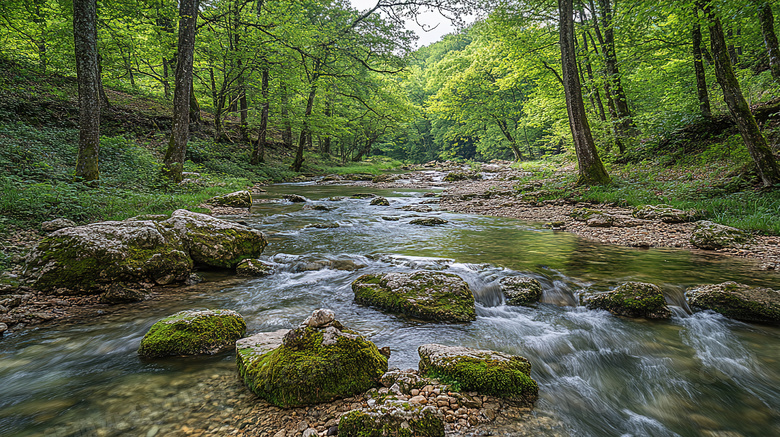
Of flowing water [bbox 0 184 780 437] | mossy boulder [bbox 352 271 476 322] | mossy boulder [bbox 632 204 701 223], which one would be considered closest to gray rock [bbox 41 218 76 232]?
flowing water [bbox 0 184 780 437]

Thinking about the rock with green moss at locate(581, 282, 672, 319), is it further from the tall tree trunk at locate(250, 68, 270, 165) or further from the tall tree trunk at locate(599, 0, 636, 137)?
the tall tree trunk at locate(250, 68, 270, 165)

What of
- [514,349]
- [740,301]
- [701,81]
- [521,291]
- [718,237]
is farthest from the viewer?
[701,81]

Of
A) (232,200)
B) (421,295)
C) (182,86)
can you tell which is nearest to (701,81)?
(421,295)

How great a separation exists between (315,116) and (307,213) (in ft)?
42.5

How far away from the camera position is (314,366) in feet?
7.73

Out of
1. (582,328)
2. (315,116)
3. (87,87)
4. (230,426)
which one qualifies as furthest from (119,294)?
(315,116)

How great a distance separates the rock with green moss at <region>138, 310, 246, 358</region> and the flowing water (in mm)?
125

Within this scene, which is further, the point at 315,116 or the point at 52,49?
the point at 315,116

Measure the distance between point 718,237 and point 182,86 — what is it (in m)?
14.2

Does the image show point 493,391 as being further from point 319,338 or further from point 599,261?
point 599,261

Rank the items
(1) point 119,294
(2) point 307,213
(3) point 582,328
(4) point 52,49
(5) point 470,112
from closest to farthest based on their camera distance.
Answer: (3) point 582,328, (1) point 119,294, (2) point 307,213, (4) point 52,49, (5) point 470,112

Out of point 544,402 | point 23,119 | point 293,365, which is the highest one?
point 23,119

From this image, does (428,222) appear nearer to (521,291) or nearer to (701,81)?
(521,291)

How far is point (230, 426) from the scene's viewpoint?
213cm
